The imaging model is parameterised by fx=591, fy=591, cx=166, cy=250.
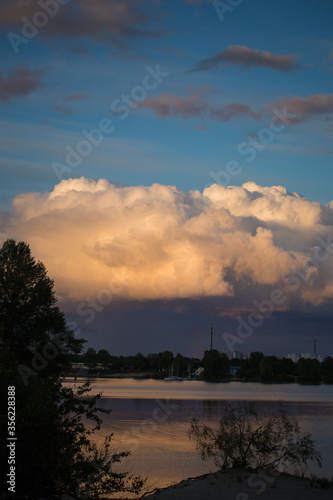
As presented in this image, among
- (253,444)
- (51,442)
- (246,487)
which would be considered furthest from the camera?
(253,444)

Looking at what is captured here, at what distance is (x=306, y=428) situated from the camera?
61.4m

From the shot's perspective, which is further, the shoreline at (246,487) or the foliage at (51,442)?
the shoreline at (246,487)

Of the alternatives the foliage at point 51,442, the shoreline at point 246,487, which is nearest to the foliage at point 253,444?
the shoreline at point 246,487

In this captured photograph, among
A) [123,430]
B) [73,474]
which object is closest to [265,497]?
[73,474]

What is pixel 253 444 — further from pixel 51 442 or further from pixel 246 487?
pixel 51 442

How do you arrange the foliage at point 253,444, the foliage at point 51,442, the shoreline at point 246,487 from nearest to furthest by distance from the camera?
the foliage at point 51,442 < the shoreline at point 246,487 < the foliage at point 253,444

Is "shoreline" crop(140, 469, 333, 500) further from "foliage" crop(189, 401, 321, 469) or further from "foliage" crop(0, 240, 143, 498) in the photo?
"foliage" crop(0, 240, 143, 498)

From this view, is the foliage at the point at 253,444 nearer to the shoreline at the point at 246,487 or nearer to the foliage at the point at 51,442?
the shoreline at the point at 246,487

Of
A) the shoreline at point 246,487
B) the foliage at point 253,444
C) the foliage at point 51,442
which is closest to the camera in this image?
the foliage at point 51,442

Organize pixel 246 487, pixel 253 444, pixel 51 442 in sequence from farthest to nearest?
pixel 253 444 < pixel 246 487 < pixel 51 442

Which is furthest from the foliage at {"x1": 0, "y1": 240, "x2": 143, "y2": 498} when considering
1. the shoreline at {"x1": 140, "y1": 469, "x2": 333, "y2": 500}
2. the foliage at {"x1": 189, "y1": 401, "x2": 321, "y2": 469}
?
the foliage at {"x1": 189, "y1": 401, "x2": 321, "y2": 469}

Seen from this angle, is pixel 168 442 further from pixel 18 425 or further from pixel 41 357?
pixel 18 425

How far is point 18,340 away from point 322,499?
3740cm

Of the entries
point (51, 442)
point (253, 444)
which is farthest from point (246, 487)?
point (51, 442)
